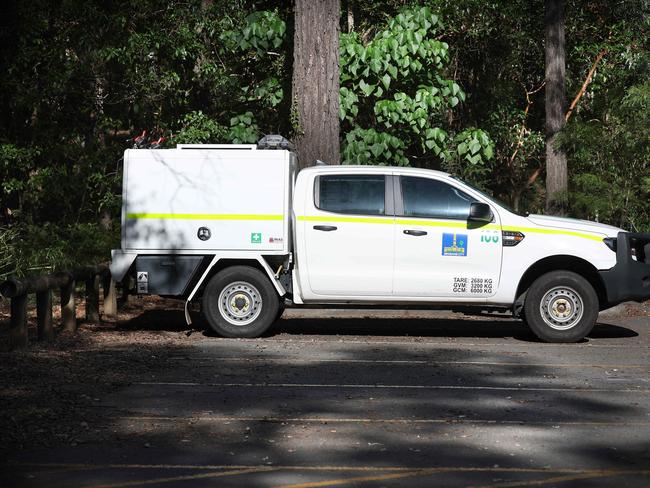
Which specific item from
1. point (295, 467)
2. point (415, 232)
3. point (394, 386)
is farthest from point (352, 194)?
Answer: point (295, 467)

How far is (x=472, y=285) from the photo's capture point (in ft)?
43.8

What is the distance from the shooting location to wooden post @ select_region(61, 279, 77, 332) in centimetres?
1341

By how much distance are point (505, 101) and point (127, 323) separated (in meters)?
14.3

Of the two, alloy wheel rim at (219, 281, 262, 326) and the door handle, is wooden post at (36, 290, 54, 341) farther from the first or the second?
the door handle

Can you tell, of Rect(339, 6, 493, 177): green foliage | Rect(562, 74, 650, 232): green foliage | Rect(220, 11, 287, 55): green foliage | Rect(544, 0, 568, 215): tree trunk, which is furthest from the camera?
Rect(544, 0, 568, 215): tree trunk

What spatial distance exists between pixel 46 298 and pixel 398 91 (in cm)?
869

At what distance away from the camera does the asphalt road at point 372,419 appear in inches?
262

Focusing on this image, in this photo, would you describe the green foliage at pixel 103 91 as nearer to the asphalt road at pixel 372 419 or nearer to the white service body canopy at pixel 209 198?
the white service body canopy at pixel 209 198

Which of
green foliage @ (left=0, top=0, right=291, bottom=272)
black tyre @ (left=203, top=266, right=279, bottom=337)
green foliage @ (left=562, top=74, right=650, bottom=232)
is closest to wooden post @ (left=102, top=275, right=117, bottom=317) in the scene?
green foliage @ (left=0, top=0, right=291, bottom=272)

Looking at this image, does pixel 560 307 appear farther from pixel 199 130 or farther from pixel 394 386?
pixel 199 130

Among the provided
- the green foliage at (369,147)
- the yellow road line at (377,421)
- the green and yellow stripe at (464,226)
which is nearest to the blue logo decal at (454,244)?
the green and yellow stripe at (464,226)

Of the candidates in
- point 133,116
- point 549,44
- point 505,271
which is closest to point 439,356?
point 505,271

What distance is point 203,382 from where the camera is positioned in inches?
399

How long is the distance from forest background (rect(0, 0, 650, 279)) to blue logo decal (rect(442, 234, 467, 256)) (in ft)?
16.3
